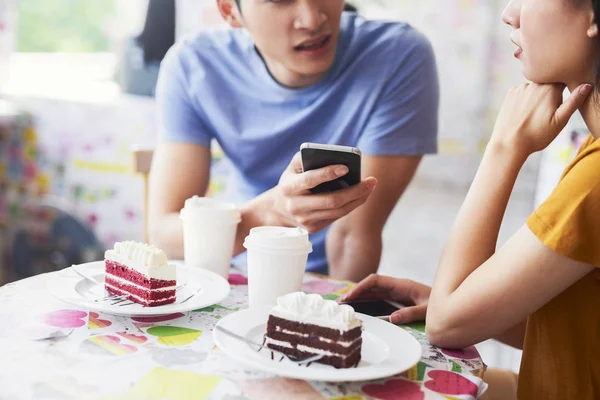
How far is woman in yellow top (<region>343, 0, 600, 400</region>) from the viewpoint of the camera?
0.86m

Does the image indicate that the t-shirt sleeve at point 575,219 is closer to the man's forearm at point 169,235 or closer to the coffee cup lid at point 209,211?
the coffee cup lid at point 209,211

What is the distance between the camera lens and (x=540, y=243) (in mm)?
859


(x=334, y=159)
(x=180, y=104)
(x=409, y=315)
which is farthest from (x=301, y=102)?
(x=409, y=315)

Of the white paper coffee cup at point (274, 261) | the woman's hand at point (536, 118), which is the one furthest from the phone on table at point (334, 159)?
the woman's hand at point (536, 118)

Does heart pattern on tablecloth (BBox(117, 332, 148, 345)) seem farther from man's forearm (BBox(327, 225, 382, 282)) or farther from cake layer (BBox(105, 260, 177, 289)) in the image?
man's forearm (BBox(327, 225, 382, 282))

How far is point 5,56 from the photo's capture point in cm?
307

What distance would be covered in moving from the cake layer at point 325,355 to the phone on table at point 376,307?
0.24m

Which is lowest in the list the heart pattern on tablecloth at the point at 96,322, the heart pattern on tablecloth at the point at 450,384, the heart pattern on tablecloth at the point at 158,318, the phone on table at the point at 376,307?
the heart pattern on tablecloth at the point at 450,384

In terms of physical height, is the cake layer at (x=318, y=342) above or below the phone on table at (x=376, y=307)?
above

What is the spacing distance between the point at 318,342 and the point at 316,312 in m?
0.04

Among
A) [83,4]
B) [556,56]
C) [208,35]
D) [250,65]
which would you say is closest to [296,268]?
[556,56]

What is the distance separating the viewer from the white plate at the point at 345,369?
779 millimetres

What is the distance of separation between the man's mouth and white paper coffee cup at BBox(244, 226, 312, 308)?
0.62m

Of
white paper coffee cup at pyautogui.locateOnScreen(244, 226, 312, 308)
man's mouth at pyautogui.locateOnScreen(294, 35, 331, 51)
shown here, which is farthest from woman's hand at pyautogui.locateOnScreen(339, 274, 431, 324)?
man's mouth at pyautogui.locateOnScreen(294, 35, 331, 51)
